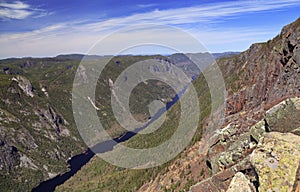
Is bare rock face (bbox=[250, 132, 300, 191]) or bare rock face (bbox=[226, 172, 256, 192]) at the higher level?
bare rock face (bbox=[250, 132, 300, 191])

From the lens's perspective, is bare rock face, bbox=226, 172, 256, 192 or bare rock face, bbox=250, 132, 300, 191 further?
bare rock face, bbox=226, 172, 256, 192

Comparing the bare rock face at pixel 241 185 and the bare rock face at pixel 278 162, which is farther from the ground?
the bare rock face at pixel 278 162

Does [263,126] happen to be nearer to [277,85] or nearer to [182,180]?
[277,85]

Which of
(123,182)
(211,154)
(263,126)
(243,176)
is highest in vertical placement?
(263,126)

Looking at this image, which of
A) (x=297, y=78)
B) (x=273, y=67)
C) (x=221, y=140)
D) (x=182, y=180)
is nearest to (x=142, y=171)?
(x=182, y=180)

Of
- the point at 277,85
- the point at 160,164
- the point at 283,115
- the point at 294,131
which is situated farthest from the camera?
the point at 160,164

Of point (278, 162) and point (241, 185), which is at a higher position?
point (278, 162)

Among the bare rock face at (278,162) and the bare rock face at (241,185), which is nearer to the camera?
the bare rock face at (278,162)

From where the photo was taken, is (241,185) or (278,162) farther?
(241,185)
